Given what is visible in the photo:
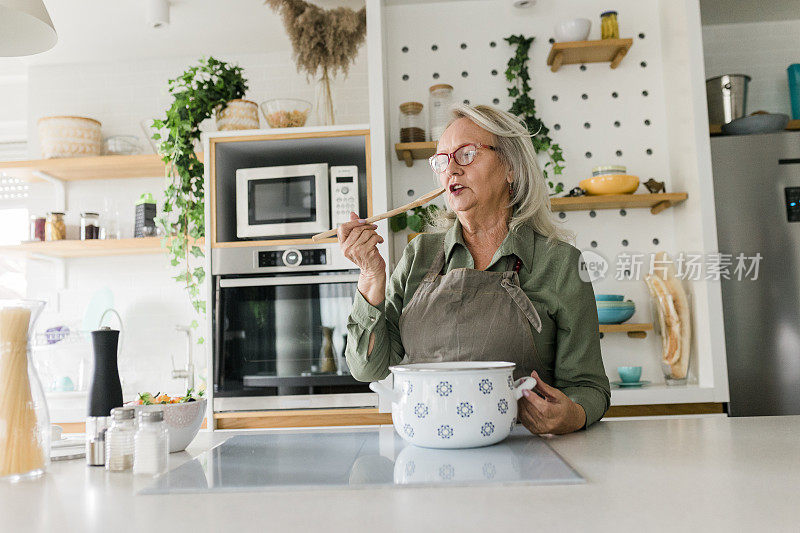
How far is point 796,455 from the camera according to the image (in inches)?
34.9

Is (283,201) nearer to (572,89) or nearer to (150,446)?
(572,89)

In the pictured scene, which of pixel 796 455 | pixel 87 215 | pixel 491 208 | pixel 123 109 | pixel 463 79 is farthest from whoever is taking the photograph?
pixel 123 109

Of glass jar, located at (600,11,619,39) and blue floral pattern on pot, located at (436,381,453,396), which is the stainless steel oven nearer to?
glass jar, located at (600,11,619,39)

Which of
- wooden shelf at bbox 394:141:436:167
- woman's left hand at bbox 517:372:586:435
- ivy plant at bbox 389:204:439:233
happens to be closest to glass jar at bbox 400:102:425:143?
wooden shelf at bbox 394:141:436:167

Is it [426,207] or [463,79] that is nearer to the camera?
[426,207]

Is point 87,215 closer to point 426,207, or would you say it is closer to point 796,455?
point 426,207

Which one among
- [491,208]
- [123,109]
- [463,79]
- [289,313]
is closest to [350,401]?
[289,313]

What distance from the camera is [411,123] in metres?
2.92

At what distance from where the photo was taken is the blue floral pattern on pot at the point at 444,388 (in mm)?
957

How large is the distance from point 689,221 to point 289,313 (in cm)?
169

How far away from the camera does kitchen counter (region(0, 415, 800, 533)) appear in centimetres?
63

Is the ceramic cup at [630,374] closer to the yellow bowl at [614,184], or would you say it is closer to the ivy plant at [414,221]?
the yellow bowl at [614,184]

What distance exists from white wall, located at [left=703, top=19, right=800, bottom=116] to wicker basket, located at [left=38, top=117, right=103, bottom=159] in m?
3.12

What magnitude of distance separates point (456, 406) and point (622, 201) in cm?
206
